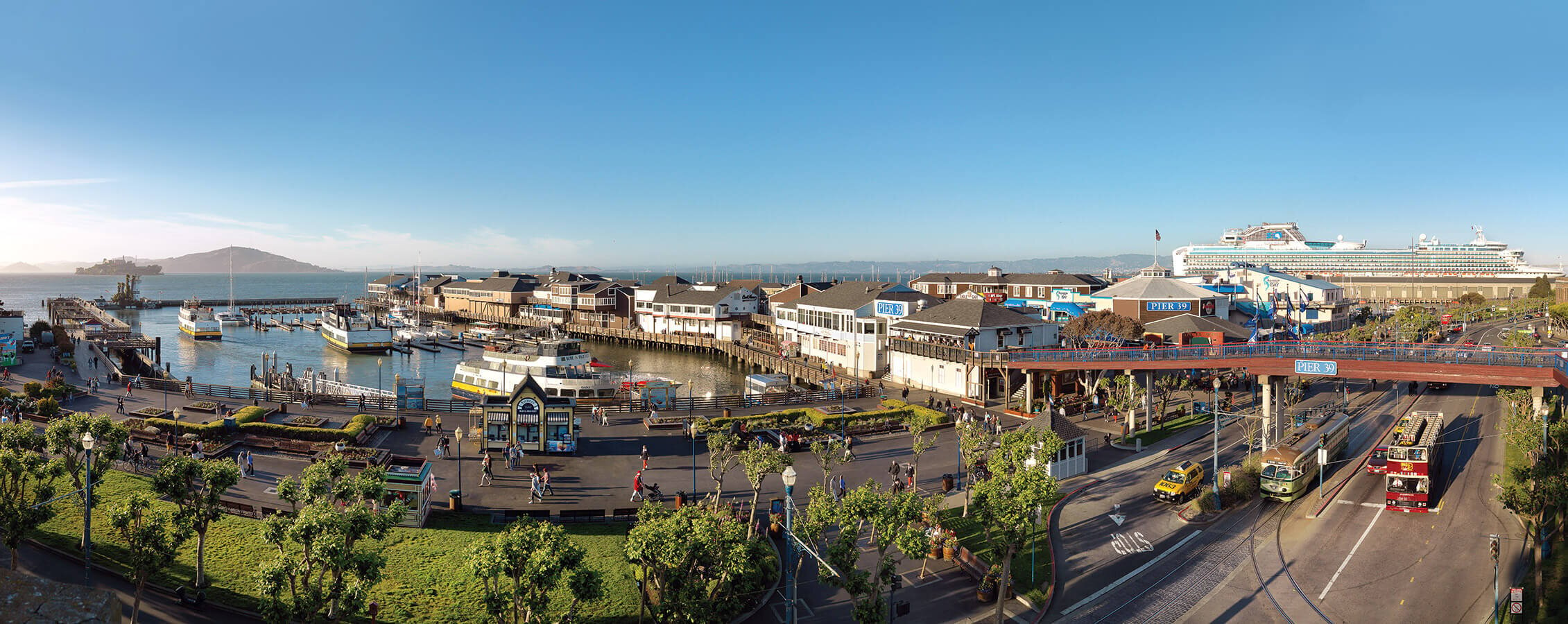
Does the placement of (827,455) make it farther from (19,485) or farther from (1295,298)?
(1295,298)

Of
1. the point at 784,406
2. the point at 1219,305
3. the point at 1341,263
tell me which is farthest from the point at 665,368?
the point at 1341,263

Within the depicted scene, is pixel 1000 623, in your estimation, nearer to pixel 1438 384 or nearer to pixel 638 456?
pixel 638 456

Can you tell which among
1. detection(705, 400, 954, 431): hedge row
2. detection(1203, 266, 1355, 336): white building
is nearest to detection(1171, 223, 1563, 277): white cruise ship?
detection(1203, 266, 1355, 336): white building

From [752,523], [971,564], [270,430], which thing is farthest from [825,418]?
[270,430]

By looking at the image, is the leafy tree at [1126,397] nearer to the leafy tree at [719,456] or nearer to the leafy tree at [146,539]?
the leafy tree at [719,456]

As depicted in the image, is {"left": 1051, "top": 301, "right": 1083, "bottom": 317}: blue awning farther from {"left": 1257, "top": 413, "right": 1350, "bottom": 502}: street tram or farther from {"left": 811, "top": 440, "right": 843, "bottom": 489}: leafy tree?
{"left": 811, "top": 440, "right": 843, "bottom": 489}: leafy tree

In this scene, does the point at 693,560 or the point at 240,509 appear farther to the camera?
the point at 240,509
